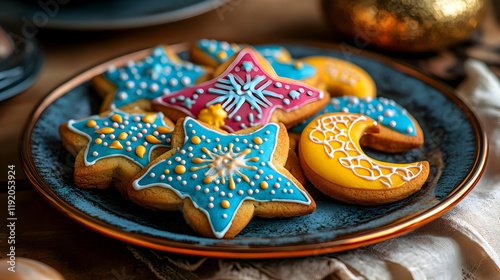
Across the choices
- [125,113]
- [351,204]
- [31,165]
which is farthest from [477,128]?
[31,165]

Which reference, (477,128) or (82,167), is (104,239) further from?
(477,128)

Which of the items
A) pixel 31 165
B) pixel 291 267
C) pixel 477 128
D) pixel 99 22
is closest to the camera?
pixel 291 267

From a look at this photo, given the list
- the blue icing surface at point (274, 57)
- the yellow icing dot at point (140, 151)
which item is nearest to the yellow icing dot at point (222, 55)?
the blue icing surface at point (274, 57)

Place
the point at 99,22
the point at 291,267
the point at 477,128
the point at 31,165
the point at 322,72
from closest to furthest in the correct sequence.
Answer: the point at 291,267 → the point at 31,165 → the point at 477,128 → the point at 322,72 → the point at 99,22

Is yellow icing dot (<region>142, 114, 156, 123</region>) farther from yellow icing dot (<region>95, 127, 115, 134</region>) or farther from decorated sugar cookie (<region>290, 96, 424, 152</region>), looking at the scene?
decorated sugar cookie (<region>290, 96, 424, 152</region>)

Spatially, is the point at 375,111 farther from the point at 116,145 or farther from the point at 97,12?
the point at 97,12

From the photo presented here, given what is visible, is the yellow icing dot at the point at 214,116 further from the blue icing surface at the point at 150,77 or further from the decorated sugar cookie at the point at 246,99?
the blue icing surface at the point at 150,77
